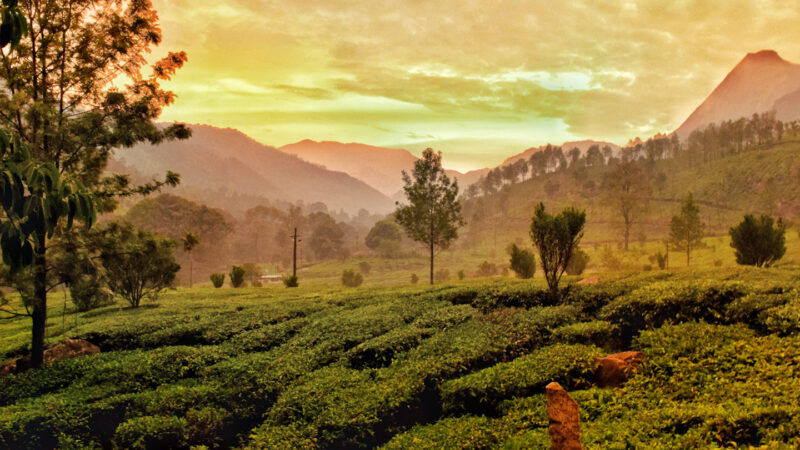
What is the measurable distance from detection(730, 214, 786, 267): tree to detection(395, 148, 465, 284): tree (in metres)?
20.3

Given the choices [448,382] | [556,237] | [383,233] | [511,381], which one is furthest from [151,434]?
[383,233]

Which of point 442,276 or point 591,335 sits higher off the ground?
point 591,335

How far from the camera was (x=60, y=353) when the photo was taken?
585 inches

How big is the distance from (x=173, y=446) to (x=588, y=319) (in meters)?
13.3

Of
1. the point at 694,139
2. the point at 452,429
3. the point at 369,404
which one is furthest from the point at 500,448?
the point at 694,139

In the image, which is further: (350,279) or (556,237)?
(350,279)

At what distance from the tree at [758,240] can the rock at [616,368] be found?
21.9 meters

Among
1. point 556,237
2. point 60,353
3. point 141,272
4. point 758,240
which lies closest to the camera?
point 60,353

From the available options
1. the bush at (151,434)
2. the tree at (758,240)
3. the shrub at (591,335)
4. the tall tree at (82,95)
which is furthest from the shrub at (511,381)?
the tree at (758,240)

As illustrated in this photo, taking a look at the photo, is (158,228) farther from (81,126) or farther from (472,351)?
(472,351)

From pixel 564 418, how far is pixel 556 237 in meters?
13.0

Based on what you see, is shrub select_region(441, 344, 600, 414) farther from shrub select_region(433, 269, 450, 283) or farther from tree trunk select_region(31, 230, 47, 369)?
shrub select_region(433, 269, 450, 283)

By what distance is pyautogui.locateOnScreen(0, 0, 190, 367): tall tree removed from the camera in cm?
1321

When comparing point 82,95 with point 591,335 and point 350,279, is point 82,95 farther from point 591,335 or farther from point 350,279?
point 350,279
